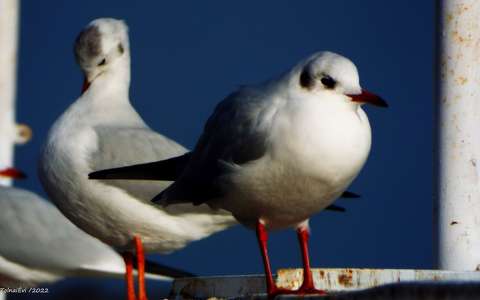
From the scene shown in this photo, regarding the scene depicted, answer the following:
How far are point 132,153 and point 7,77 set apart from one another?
2426 mm

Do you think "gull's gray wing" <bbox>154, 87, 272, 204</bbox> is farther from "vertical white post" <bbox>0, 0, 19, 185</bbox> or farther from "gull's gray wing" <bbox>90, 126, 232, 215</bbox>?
"vertical white post" <bbox>0, 0, 19, 185</bbox>

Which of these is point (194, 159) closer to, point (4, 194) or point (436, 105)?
point (436, 105)

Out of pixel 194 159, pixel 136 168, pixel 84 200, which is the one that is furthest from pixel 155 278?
pixel 194 159

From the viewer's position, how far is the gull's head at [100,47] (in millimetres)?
4914

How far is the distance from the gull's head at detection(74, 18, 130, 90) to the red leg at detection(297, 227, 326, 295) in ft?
6.46

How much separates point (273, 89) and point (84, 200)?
1.54m

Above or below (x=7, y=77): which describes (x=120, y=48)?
above

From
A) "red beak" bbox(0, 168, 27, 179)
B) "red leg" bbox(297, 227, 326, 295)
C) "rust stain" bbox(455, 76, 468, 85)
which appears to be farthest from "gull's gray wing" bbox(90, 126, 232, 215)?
"red beak" bbox(0, 168, 27, 179)

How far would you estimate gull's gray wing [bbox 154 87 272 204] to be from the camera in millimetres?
3010

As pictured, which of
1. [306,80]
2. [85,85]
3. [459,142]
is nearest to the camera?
[306,80]

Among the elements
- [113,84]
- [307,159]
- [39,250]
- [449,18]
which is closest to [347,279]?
[307,159]

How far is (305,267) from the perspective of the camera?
9.87 ft

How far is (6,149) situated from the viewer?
6.52 m

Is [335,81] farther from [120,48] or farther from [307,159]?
[120,48]
